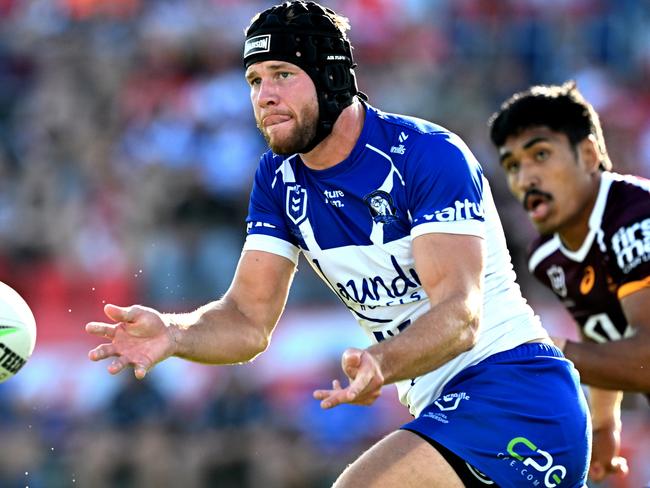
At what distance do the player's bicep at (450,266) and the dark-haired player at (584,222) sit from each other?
66.3 inches

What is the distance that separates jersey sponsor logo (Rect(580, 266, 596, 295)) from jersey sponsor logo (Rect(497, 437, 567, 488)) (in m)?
2.21

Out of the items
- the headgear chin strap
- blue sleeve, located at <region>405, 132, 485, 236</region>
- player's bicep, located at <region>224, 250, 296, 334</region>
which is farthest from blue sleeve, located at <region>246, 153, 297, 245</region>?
blue sleeve, located at <region>405, 132, 485, 236</region>

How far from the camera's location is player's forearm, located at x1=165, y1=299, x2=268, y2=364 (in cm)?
530

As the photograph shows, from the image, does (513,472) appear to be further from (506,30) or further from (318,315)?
(506,30)

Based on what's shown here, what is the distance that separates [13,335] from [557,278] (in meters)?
3.36

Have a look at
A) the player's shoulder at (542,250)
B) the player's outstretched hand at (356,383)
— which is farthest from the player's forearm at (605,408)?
the player's outstretched hand at (356,383)

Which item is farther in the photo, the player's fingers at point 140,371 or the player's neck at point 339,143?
the player's neck at point 339,143

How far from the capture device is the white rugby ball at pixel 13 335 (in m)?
5.47

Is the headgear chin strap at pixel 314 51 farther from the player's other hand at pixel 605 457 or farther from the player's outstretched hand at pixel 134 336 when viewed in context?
the player's other hand at pixel 605 457

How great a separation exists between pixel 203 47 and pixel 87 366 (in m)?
4.07

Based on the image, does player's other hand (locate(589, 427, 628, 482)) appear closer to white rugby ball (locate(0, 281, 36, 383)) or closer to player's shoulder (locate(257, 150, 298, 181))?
player's shoulder (locate(257, 150, 298, 181))

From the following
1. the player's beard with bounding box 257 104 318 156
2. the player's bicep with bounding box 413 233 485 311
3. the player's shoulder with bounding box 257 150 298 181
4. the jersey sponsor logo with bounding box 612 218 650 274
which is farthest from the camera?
the jersey sponsor logo with bounding box 612 218 650 274

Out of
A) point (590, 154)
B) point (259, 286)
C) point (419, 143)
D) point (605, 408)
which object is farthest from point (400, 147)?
point (605, 408)

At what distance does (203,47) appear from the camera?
14297 mm
